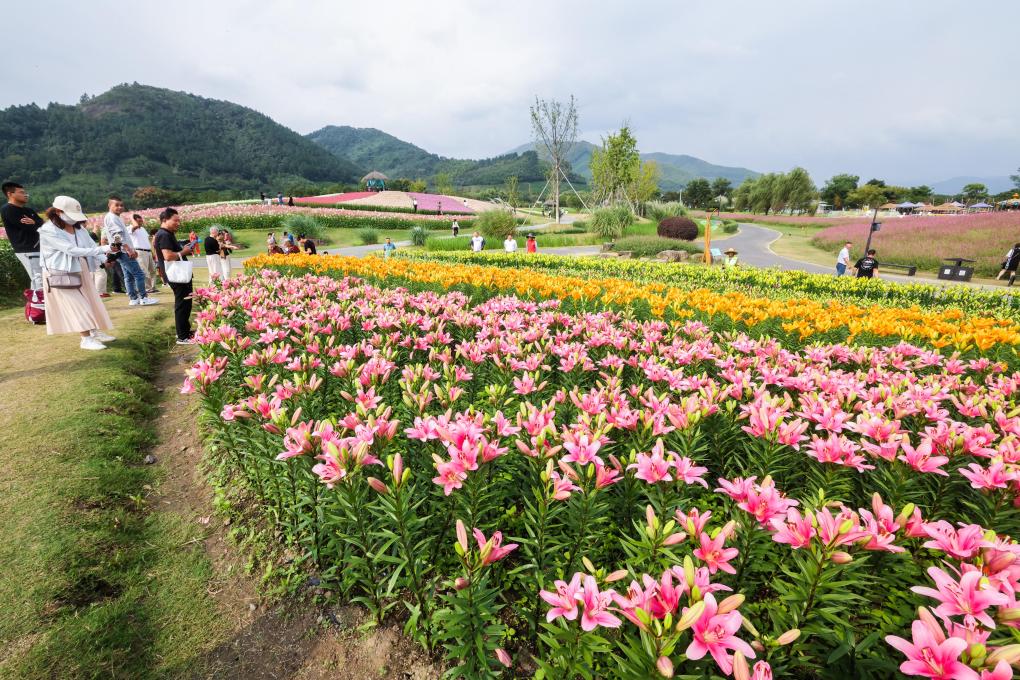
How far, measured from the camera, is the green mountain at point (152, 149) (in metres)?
72.9

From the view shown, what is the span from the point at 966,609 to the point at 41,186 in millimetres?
103870

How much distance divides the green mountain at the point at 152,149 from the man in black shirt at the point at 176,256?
7472 cm

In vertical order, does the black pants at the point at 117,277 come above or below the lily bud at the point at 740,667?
below

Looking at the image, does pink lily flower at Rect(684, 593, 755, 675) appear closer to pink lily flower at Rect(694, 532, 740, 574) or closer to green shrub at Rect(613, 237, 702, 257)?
pink lily flower at Rect(694, 532, 740, 574)

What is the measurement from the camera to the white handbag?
6.59 m

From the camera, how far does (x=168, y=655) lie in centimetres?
226

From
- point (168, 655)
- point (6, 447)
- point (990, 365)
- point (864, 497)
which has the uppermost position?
point (990, 365)

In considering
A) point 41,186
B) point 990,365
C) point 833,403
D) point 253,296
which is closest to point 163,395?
point 253,296

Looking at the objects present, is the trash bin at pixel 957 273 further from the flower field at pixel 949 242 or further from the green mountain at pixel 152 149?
the green mountain at pixel 152 149

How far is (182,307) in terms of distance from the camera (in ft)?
23.0

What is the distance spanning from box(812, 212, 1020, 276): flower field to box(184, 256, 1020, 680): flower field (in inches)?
960

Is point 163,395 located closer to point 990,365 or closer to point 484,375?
point 484,375

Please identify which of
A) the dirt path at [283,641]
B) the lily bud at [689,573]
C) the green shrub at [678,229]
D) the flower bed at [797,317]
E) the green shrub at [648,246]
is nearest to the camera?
the lily bud at [689,573]

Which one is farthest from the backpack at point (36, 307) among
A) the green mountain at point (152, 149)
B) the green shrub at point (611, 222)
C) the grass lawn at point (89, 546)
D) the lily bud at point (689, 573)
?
the green mountain at point (152, 149)
